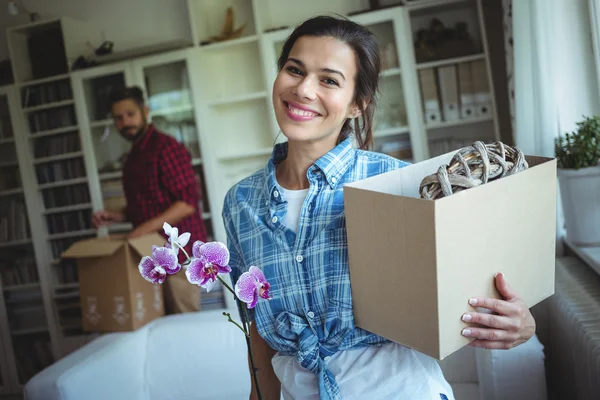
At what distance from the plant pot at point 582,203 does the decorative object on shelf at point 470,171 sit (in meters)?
0.90

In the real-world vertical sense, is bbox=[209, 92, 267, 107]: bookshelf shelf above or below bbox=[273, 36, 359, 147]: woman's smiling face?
above

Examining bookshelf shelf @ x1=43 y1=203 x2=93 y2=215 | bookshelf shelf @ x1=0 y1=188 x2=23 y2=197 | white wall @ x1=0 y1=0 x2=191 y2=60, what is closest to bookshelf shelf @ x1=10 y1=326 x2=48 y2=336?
bookshelf shelf @ x1=43 y1=203 x2=93 y2=215

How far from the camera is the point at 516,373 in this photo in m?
1.59

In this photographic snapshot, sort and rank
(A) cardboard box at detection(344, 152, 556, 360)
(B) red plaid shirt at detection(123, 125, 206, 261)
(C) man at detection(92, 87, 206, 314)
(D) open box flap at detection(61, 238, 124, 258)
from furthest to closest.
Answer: (B) red plaid shirt at detection(123, 125, 206, 261), (C) man at detection(92, 87, 206, 314), (D) open box flap at detection(61, 238, 124, 258), (A) cardboard box at detection(344, 152, 556, 360)

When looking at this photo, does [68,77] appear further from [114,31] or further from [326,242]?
[326,242]

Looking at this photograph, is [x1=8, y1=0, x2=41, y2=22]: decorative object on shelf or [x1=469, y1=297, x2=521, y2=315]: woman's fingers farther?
[x1=8, y1=0, x2=41, y2=22]: decorative object on shelf

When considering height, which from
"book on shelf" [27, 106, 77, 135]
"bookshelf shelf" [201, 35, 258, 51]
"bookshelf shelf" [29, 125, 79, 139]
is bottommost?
"bookshelf shelf" [29, 125, 79, 139]

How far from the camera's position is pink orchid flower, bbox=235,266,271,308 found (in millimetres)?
777

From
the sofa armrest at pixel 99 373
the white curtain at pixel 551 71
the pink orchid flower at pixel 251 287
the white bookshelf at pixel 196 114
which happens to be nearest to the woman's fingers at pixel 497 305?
the pink orchid flower at pixel 251 287

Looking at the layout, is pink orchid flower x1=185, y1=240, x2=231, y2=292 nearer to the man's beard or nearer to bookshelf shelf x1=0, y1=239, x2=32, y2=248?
the man's beard

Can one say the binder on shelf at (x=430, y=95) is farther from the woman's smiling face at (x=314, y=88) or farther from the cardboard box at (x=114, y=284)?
the woman's smiling face at (x=314, y=88)

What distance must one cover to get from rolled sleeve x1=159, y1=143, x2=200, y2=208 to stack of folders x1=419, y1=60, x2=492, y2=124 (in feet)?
4.85

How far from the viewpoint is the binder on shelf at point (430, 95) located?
10.4ft

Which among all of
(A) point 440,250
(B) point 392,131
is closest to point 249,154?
(B) point 392,131
